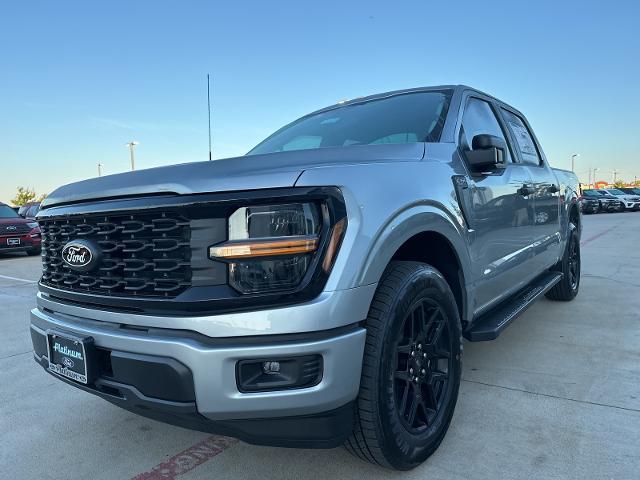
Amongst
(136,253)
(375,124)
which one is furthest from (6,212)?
(136,253)

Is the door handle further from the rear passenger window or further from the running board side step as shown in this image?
the running board side step

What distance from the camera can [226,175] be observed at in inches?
70.9

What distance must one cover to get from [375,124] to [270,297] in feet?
5.58

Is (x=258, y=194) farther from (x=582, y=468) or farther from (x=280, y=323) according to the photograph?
(x=582, y=468)

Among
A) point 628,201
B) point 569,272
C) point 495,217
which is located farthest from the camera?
point 628,201

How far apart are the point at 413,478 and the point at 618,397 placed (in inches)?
59.5

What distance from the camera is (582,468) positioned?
84.7 inches

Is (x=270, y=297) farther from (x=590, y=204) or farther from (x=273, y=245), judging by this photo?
(x=590, y=204)

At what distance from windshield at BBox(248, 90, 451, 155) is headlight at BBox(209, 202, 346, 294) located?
114cm

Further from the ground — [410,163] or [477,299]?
[410,163]

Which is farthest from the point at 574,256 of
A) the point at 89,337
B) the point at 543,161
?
the point at 89,337

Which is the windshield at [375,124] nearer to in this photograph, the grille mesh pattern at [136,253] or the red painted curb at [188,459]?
the grille mesh pattern at [136,253]

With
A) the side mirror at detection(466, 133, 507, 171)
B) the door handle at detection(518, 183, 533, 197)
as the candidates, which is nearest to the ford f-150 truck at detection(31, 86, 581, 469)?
the side mirror at detection(466, 133, 507, 171)

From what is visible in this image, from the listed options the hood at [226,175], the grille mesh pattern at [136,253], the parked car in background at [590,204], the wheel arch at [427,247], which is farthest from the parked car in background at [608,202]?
the grille mesh pattern at [136,253]
